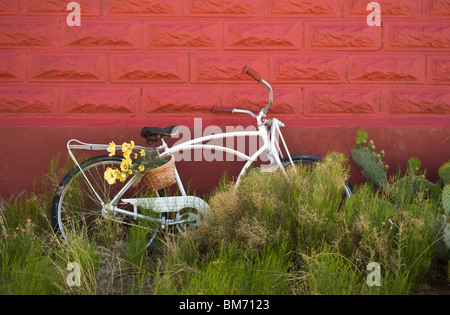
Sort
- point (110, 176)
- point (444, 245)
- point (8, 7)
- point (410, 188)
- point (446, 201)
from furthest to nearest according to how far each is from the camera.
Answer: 1. point (8, 7)
2. point (410, 188)
3. point (110, 176)
4. point (446, 201)
5. point (444, 245)

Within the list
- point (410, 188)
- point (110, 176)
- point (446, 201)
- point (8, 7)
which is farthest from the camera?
point (8, 7)

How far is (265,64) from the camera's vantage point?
3.96 metres

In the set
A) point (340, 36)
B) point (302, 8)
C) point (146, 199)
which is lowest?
point (146, 199)

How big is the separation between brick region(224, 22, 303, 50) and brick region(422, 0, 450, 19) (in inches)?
44.3

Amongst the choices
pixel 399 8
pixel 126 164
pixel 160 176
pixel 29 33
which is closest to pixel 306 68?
pixel 399 8

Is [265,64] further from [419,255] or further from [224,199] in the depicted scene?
[419,255]

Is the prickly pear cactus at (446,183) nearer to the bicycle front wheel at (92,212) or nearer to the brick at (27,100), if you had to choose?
the bicycle front wheel at (92,212)

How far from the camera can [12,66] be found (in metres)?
3.95

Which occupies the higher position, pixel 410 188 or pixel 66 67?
pixel 66 67


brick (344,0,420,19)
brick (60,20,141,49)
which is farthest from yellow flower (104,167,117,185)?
brick (344,0,420,19)

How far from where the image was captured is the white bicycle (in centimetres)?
324

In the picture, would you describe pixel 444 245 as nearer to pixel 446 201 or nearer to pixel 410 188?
pixel 446 201

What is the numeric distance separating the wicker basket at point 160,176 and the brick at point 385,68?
184 centimetres

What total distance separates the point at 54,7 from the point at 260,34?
1793 mm
